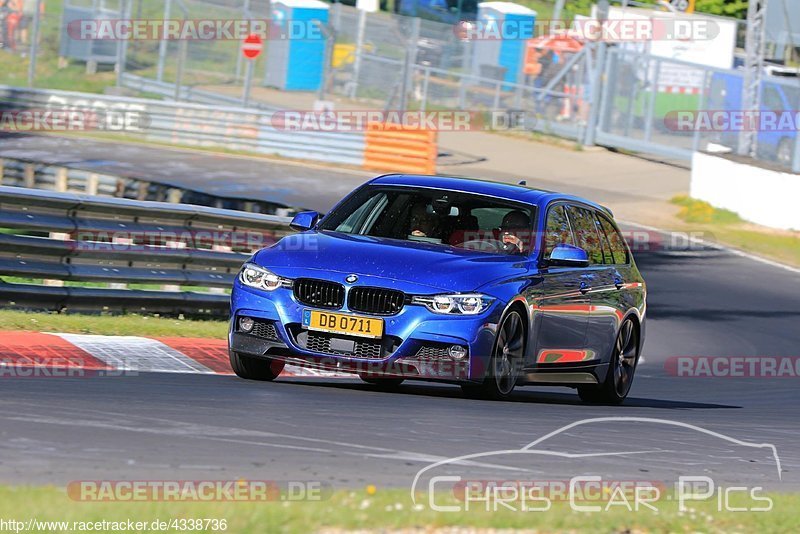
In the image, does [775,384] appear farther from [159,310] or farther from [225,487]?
[225,487]

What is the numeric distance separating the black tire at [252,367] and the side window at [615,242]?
3111mm

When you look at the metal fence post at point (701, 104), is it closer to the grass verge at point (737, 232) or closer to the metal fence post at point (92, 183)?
the grass verge at point (737, 232)

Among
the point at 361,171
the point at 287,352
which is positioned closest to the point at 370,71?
the point at 361,171

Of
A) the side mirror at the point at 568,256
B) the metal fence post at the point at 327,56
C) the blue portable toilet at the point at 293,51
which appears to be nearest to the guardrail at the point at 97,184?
the side mirror at the point at 568,256

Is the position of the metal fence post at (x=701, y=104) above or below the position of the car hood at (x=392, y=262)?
above

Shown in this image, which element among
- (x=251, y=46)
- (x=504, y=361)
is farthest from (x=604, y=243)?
(x=251, y=46)

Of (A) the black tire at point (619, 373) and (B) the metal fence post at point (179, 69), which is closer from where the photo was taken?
(A) the black tire at point (619, 373)

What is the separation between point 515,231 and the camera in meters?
10.1

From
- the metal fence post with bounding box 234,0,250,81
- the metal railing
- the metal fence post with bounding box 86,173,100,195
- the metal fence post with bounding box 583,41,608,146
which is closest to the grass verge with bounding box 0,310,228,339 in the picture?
the metal fence post with bounding box 86,173,100,195

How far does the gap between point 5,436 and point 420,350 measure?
10.5 ft

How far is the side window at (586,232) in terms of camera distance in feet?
35.9

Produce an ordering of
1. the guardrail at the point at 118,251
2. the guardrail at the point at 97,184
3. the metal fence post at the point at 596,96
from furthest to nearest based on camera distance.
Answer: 1. the metal fence post at the point at 596,96
2. the guardrail at the point at 97,184
3. the guardrail at the point at 118,251

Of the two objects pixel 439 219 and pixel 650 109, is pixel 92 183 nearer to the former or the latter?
pixel 439 219

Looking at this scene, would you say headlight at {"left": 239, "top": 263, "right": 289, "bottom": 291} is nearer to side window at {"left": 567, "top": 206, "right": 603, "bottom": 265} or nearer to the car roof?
the car roof
